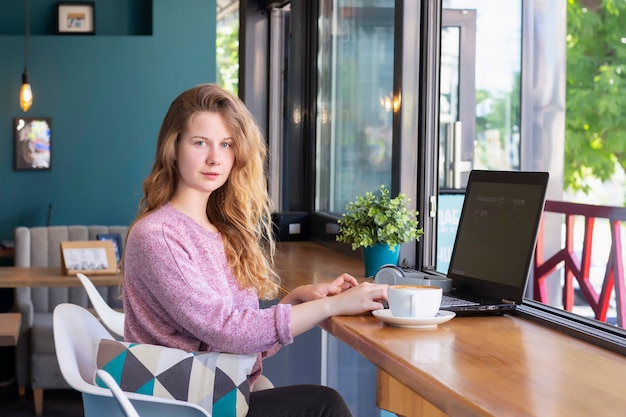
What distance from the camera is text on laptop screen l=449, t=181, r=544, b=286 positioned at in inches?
78.1

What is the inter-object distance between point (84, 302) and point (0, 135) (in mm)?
1632

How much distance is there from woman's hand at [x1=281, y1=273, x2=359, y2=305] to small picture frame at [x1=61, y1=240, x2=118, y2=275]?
2.75 meters

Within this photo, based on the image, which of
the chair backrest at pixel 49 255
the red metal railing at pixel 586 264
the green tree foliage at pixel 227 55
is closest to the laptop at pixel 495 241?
the red metal railing at pixel 586 264

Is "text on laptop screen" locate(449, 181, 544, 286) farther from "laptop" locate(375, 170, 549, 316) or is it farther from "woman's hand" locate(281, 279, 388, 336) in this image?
"woman's hand" locate(281, 279, 388, 336)

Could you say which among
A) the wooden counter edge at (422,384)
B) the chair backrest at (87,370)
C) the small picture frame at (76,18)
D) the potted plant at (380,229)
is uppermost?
the small picture frame at (76,18)

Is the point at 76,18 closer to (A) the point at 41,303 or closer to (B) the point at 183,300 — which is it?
(A) the point at 41,303

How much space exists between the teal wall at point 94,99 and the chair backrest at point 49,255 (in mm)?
749

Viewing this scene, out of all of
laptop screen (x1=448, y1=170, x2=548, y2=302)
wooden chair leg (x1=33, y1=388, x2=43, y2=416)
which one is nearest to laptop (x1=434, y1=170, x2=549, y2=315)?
laptop screen (x1=448, y1=170, x2=548, y2=302)

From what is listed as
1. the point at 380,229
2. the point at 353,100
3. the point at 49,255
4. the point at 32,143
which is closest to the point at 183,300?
the point at 380,229

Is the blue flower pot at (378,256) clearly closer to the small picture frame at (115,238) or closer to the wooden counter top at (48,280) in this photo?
the wooden counter top at (48,280)

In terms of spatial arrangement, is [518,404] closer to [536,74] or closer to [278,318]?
[278,318]

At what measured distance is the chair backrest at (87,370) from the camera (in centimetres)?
168

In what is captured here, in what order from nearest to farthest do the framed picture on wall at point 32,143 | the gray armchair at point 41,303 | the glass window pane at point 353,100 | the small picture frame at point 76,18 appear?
the glass window pane at point 353,100
the gray armchair at point 41,303
the framed picture on wall at point 32,143
the small picture frame at point 76,18

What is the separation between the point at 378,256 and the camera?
102 inches
